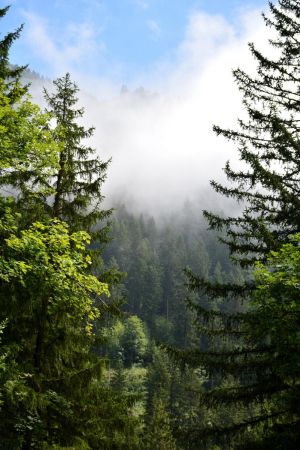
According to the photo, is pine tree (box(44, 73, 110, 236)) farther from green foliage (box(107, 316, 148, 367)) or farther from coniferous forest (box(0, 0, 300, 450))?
green foliage (box(107, 316, 148, 367))

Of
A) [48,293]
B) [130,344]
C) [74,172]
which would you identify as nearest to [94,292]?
[48,293]

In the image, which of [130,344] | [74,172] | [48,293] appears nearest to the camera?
[48,293]

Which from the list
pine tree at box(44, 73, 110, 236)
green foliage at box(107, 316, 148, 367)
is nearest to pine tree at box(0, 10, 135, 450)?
pine tree at box(44, 73, 110, 236)

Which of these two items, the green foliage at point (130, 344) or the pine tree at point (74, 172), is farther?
the green foliage at point (130, 344)

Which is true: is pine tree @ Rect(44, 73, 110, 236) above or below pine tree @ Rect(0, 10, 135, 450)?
above

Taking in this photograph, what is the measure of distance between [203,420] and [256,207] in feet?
169

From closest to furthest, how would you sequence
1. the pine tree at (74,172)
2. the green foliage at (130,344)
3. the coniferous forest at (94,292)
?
the coniferous forest at (94,292) < the pine tree at (74,172) < the green foliage at (130,344)

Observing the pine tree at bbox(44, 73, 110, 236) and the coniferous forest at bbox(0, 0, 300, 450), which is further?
the pine tree at bbox(44, 73, 110, 236)

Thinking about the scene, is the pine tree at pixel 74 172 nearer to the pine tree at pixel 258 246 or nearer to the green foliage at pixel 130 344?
the pine tree at pixel 258 246

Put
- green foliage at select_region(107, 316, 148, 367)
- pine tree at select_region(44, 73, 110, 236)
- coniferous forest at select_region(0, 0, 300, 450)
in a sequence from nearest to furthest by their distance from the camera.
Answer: coniferous forest at select_region(0, 0, 300, 450) → pine tree at select_region(44, 73, 110, 236) → green foliage at select_region(107, 316, 148, 367)

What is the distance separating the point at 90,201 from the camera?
12039 millimetres

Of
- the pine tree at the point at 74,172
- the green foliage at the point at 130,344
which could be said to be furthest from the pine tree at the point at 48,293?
the green foliage at the point at 130,344

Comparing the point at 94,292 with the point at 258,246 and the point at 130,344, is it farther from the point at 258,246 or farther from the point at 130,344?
the point at 130,344

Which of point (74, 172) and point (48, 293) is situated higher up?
point (74, 172)
